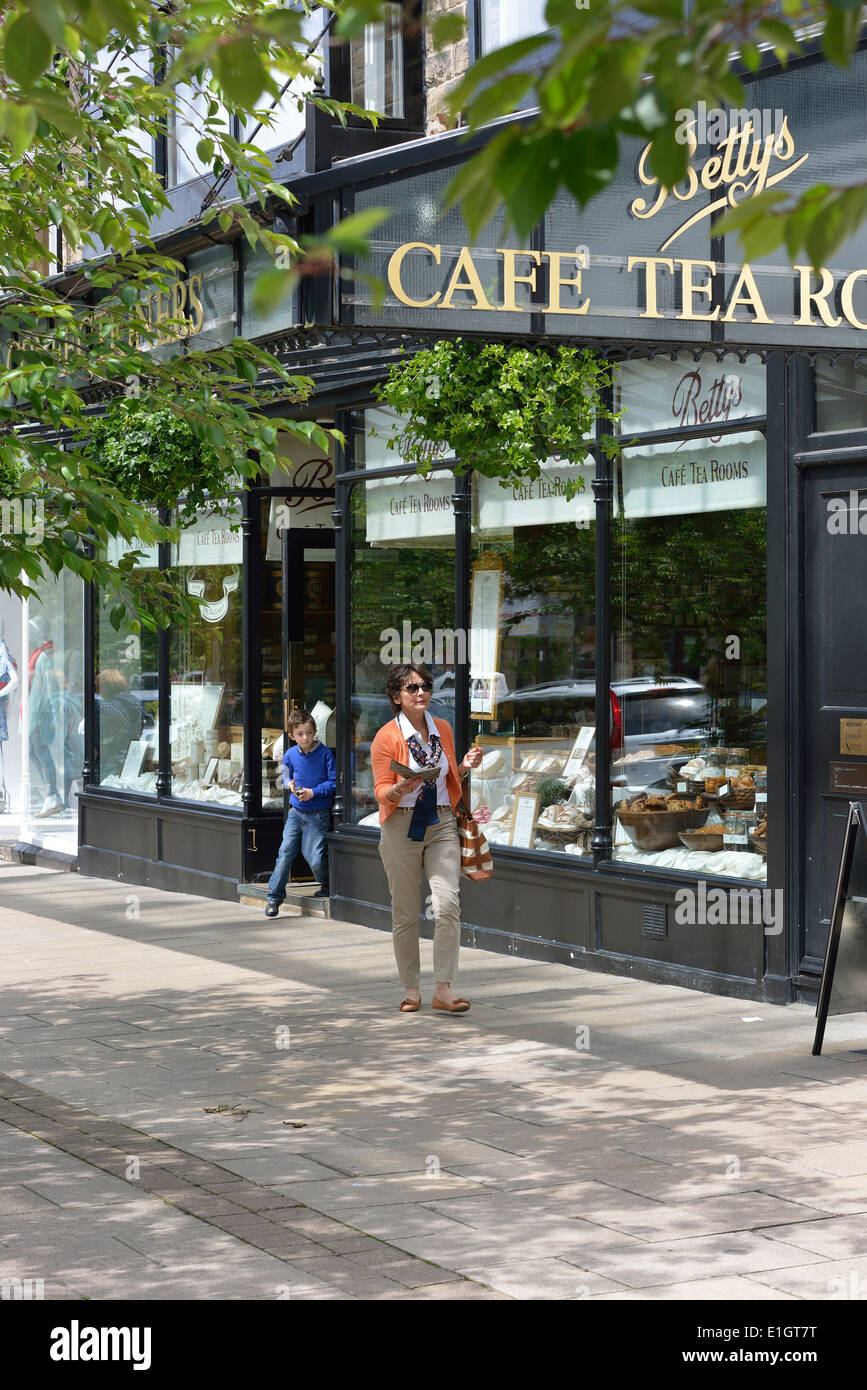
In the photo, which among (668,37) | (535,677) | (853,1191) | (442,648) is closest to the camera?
(668,37)

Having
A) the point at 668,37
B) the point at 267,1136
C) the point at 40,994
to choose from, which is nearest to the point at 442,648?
the point at 40,994

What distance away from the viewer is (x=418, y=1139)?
6387 mm

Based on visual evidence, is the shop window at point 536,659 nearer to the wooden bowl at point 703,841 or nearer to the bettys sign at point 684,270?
the wooden bowl at point 703,841

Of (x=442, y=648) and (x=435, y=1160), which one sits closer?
(x=435, y=1160)

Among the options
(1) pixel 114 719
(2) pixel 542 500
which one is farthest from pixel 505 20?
(1) pixel 114 719

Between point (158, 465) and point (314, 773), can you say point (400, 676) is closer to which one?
point (314, 773)

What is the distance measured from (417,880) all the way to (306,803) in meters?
3.55

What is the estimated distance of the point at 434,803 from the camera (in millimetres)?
8789

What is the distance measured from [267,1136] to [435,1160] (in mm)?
787

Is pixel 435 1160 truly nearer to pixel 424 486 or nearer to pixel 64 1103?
pixel 64 1103

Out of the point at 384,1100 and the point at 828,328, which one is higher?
the point at 828,328

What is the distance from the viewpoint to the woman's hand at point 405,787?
28.4ft

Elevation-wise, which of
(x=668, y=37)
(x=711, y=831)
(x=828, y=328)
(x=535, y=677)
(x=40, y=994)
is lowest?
(x=40, y=994)

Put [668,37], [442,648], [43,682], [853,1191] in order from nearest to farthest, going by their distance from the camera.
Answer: [668,37]
[853,1191]
[442,648]
[43,682]
